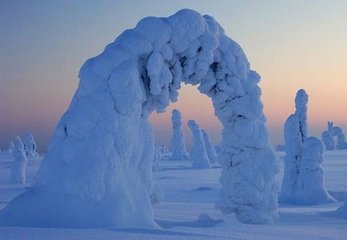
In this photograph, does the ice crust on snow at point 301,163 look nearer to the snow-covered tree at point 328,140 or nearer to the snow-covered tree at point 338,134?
the snow-covered tree at point 328,140

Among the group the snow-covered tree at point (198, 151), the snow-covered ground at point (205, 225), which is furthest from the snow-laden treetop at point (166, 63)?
the snow-covered tree at point (198, 151)

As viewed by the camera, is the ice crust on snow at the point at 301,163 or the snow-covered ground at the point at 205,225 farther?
the ice crust on snow at the point at 301,163

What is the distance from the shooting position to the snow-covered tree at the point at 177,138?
44.1m

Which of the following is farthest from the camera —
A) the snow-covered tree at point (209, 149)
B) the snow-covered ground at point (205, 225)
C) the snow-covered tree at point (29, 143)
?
the snow-covered tree at point (29, 143)

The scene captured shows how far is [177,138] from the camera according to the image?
46.2 meters

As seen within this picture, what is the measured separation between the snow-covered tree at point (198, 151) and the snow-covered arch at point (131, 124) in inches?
1065

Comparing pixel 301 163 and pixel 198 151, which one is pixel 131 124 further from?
pixel 198 151

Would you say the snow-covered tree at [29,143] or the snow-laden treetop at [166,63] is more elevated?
the snow-laden treetop at [166,63]

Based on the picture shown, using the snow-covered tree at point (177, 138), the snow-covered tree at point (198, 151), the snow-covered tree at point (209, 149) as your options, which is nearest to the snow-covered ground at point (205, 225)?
the snow-covered tree at point (198, 151)

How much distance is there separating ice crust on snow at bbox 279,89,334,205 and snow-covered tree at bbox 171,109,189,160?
25.6m

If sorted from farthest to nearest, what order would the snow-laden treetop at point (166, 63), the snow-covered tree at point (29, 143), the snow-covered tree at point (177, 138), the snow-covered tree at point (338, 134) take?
the snow-covered tree at point (338, 134) < the snow-covered tree at point (29, 143) < the snow-covered tree at point (177, 138) < the snow-laden treetop at point (166, 63)

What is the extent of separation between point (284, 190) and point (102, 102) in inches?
534

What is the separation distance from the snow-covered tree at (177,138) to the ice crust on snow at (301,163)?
25.6 m

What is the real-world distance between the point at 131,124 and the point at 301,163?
41.9ft
